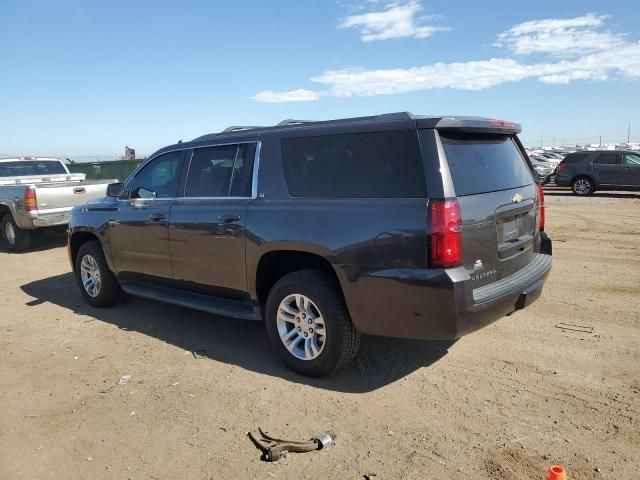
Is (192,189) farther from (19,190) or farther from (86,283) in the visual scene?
(19,190)

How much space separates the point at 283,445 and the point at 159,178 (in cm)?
329

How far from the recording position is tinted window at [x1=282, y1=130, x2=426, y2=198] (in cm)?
347

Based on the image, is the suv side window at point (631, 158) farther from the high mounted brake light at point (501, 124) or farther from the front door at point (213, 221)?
the front door at point (213, 221)

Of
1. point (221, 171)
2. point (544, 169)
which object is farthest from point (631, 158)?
point (221, 171)

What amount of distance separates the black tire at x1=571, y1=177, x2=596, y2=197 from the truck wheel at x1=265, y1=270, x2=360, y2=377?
57.2 ft

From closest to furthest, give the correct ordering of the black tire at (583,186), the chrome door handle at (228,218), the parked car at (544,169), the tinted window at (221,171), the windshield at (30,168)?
the chrome door handle at (228,218) < the tinted window at (221,171) < the windshield at (30,168) < the black tire at (583,186) < the parked car at (544,169)

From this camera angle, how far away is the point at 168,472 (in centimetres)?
→ 296

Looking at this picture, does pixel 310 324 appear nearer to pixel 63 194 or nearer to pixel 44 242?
pixel 63 194

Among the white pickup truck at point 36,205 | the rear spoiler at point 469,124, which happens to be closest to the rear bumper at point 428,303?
the rear spoiler at point 469,124

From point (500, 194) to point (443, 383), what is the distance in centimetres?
148

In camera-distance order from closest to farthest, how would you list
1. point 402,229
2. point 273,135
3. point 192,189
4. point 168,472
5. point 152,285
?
point 168,472 → point 402,229 → point 273,135 → point 192,189 → point 152,285

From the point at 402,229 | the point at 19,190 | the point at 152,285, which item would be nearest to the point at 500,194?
the point at 402,229

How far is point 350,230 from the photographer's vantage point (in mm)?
3604

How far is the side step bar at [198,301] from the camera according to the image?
14.7 ft
